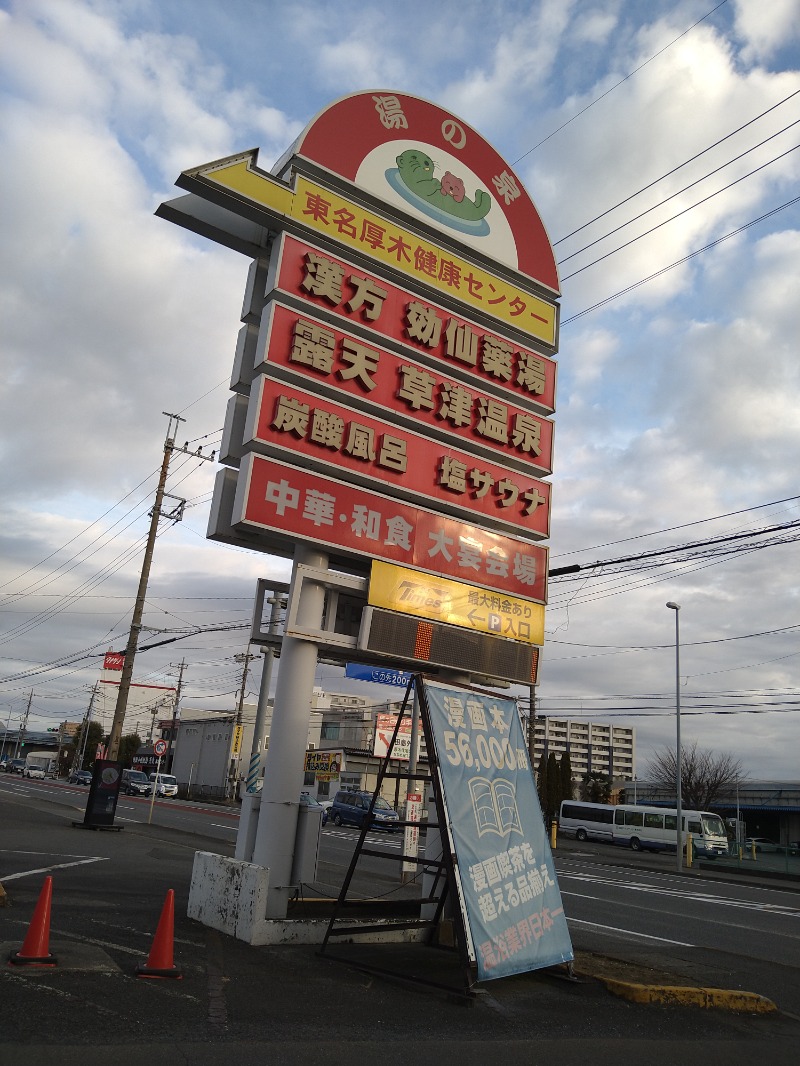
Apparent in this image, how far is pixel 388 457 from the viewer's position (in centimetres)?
1027

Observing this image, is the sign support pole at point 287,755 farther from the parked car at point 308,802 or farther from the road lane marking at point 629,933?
the road lane marking at point 629,933

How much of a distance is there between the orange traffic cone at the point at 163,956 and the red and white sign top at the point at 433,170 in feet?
29.0

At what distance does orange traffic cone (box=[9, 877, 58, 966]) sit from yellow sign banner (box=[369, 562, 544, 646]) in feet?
14.7

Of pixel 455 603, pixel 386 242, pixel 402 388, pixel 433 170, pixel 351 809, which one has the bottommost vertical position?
pixel 351 809

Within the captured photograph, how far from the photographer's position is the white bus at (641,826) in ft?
145

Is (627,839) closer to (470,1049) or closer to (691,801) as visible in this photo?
(691,801)

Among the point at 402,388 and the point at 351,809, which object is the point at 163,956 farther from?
the point at 351,809

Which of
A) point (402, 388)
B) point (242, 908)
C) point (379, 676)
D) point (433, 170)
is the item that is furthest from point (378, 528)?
point (379, 676)

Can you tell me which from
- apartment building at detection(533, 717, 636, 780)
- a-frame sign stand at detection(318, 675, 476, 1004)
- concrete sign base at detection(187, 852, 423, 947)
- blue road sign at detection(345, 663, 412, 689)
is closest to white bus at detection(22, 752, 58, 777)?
blue road sign at detection(345, 663, 412, 689)

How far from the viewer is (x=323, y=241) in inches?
409

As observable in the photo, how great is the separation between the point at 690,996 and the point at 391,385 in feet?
24.7

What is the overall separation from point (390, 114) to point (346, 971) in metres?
11.0

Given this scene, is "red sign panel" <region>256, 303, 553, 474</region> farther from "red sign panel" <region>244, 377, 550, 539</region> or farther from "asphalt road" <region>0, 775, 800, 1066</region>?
"asphalt road" <region>0, 775, 800, 1066</region>

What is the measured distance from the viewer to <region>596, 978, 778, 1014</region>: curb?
780 centimetres
